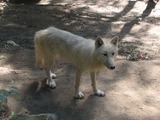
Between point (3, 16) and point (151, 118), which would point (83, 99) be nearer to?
point (151, 118)

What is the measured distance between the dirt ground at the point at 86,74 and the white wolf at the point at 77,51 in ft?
1.19

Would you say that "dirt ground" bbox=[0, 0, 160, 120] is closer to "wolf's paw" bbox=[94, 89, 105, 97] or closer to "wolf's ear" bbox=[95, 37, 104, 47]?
"wolf's paw" bbox=[94, 89, 105, 97]

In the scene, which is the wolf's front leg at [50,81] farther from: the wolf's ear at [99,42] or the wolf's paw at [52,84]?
the wolf's ear at [99,42]

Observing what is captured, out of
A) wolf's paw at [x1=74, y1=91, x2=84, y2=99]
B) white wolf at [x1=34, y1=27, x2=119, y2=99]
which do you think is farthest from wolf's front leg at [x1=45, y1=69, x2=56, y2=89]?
wolf's paw at [x1=74, y1=91, x2=84, y2=99]

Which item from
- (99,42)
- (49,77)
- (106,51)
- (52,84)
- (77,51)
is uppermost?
(99,42)

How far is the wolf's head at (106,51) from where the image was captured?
557 centimetres

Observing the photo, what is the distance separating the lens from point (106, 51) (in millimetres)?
5602

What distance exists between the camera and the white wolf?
224 inches

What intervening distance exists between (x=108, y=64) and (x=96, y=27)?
22.2 ft

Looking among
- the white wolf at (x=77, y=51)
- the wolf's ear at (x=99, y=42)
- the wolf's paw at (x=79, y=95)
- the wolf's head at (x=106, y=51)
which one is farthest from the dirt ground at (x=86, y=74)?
the wolf's ear at (x=99, y=42)

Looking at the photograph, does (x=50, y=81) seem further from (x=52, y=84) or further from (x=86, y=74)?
(x=86, y=74)

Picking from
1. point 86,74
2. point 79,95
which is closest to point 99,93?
point 79,95

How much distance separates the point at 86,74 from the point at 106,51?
6.95 ft

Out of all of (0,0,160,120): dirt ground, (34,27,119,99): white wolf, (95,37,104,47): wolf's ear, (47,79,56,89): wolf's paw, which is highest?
(95,37,104,47): wolf's ear
